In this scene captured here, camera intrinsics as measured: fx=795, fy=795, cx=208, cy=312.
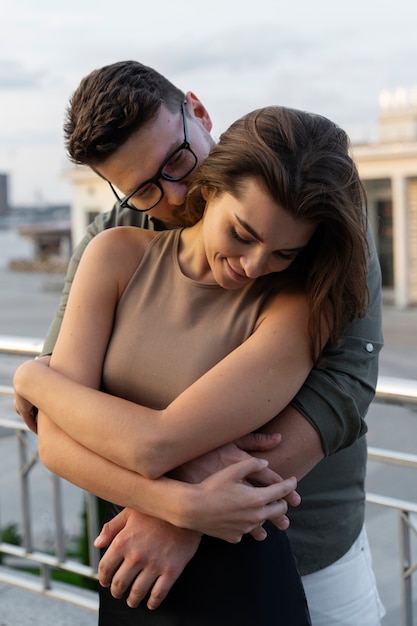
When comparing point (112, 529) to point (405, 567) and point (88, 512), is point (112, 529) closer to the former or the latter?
point (405, 567)

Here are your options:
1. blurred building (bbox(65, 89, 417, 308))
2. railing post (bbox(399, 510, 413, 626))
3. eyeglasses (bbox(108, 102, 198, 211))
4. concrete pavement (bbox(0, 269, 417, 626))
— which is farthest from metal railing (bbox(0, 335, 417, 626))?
blurred building (bbox(65, 89, 417, 308))

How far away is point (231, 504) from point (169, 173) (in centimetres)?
69

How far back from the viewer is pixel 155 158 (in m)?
1.61

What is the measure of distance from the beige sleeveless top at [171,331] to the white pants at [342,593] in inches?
22.4

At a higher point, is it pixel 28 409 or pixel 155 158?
pixel 155 158

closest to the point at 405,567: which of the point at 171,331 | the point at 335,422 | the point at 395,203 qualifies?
the point at 335,422

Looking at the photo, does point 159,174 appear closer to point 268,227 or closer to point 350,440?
point 268,227

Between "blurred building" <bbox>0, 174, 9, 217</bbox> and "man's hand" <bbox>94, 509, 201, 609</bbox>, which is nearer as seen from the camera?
"man's hand" <bbox>94, 509, 201, 609</bbox>

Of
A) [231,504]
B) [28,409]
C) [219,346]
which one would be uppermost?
[219,346]

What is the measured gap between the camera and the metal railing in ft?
6.86

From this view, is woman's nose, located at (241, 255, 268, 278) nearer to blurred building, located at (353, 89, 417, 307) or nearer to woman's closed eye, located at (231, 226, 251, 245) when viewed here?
woman's closed eye, located at (231, 226, 251, 245)

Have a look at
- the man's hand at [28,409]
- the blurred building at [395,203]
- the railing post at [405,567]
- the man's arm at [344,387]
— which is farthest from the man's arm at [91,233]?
the blurred building at [395,203]

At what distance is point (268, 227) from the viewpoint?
1307 millimetres

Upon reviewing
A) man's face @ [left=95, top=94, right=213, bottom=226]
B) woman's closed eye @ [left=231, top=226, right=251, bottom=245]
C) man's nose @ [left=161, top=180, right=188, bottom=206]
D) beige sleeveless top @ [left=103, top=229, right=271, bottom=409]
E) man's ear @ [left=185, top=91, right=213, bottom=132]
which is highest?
man's ear @ [left=185, top=91, right=213, bottom=132]
